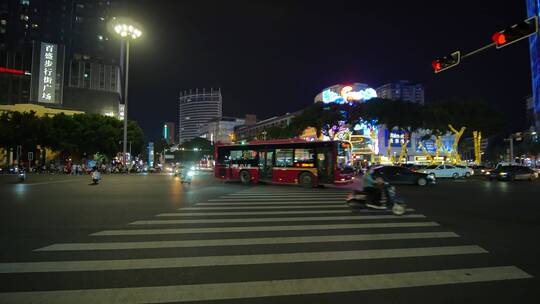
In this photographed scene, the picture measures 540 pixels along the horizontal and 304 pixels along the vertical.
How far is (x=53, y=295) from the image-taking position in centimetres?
397

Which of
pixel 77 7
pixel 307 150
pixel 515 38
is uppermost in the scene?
pixel 77 7

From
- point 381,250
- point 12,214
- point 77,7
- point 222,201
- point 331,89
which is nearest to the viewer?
point 381,250

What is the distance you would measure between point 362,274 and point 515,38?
9131 mm

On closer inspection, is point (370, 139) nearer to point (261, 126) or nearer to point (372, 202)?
point (372, 202)

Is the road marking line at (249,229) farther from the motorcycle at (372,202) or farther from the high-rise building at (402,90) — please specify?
the high-rise building at (402,90)

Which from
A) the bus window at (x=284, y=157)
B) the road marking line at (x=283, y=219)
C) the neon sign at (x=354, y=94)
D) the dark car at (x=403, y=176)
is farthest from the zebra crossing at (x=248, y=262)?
the neon sign at (x=354, y=94)

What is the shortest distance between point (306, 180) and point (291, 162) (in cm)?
146

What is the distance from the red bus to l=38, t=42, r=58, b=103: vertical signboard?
72.9m

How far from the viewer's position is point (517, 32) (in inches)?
384

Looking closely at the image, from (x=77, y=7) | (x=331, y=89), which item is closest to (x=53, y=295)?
(x=331, y=89)

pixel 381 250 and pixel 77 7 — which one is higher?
pixel 77 7

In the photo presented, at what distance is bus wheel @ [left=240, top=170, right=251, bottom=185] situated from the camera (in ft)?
74.8

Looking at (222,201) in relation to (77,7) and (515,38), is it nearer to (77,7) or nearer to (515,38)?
(515,38)

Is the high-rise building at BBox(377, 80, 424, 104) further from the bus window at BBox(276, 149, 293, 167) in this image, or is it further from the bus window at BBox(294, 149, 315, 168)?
the bus window at BBox(294, 149, 315, 168)
